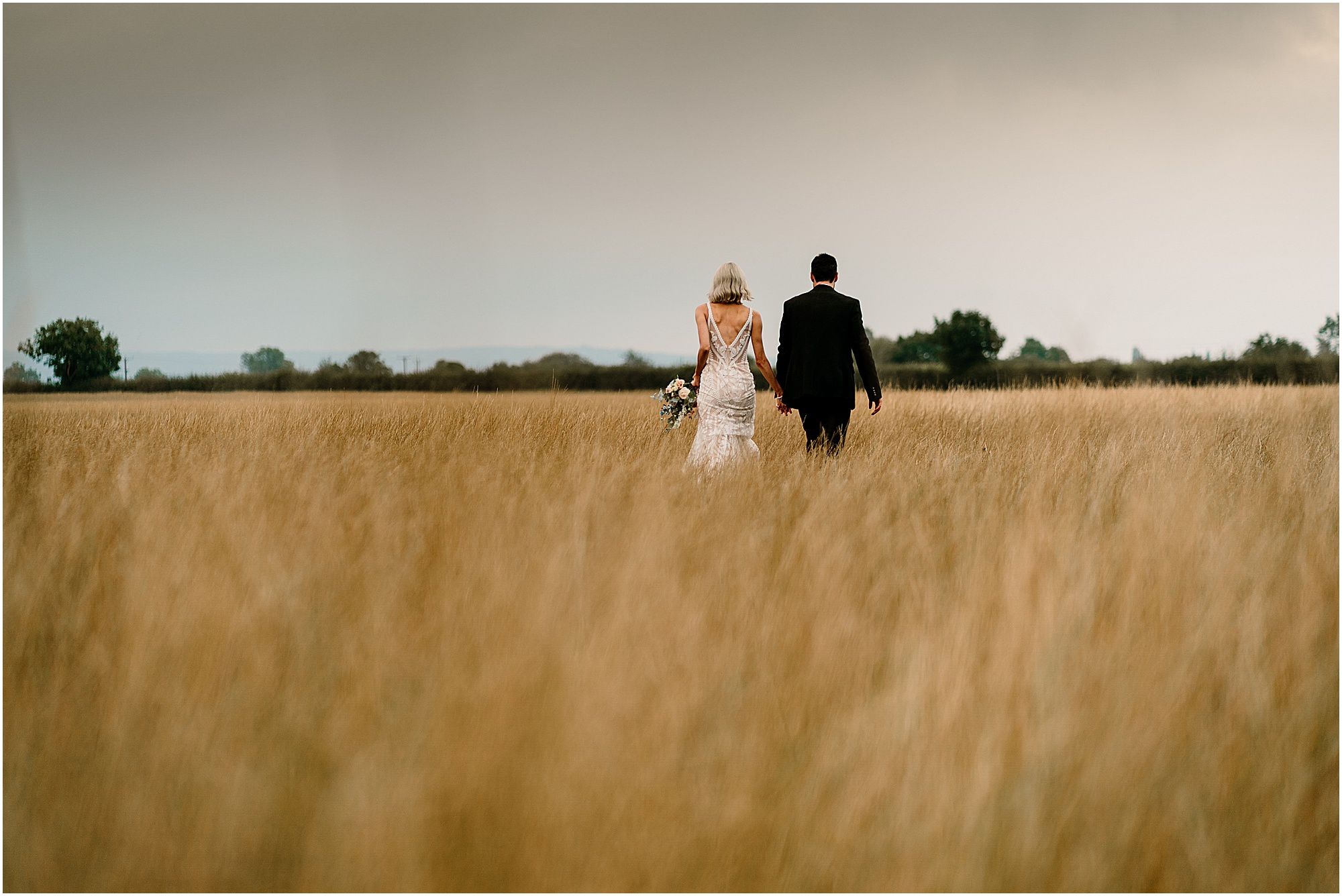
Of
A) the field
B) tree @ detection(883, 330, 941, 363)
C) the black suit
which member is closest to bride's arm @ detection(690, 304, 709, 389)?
the black suit

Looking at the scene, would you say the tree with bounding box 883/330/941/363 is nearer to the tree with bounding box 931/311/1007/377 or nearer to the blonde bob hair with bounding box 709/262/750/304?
the tree with bounding box 931/311/1007/377

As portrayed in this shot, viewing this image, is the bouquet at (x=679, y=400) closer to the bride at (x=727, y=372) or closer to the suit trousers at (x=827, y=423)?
the bride at (x=727, y=372)

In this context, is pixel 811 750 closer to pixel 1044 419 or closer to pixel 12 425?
pixel 12 425

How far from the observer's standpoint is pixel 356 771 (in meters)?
1.93

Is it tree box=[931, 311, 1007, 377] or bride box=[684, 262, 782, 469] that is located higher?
tree box=[931, 311, 1007, 377]

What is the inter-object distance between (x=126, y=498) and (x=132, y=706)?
2.91 metres

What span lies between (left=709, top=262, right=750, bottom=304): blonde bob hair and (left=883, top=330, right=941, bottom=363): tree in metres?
87.5

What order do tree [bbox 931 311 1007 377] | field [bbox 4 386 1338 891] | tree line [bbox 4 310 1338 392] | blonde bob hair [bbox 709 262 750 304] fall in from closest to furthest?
1. field [bbox 4 386 1338 891]
2. blonde bob hair [bbox 709 262 750 304]
3. tree line [bbox 4 310 1338 392]
4. tree [bbox 931 311 1007 377]

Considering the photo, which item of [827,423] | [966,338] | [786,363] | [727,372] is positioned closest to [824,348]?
[786,363]

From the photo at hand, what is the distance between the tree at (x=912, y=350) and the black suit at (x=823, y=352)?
286ft

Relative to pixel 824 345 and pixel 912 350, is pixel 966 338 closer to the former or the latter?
pixel 912 350

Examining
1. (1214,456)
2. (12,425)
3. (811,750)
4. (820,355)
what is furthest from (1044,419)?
(12,425)

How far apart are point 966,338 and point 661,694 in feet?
273

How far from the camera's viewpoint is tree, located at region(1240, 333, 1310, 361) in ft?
119
